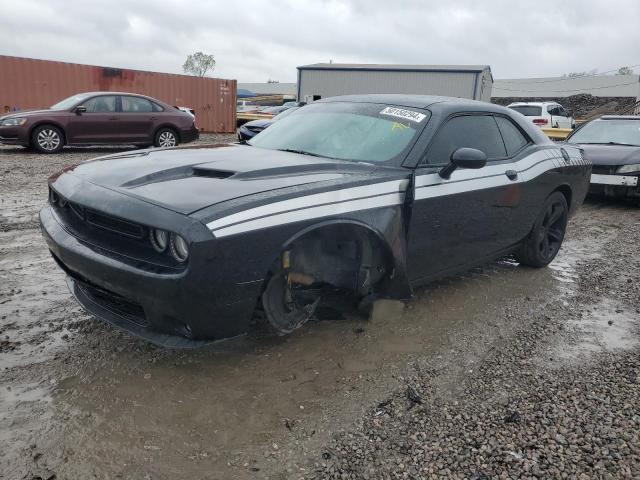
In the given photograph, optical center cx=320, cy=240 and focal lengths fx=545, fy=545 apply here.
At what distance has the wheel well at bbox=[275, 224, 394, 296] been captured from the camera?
10.1 feet

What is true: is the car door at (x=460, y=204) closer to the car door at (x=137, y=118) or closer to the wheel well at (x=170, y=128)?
the car door at (x=137, y=118)

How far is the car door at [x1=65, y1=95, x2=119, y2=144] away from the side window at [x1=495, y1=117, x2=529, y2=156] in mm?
9611

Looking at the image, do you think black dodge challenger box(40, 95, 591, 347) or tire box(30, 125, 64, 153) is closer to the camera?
black dodge challenger box(40, 95, 591, 347)

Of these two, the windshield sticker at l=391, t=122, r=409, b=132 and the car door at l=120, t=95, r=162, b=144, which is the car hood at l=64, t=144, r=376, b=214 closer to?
the windshield sticker at l=391, t=122, r=409, b=132

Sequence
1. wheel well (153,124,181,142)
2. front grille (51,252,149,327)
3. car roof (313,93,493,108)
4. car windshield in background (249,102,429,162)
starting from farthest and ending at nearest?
wheel well (153,124,181,142) < car roof (313,93,493,108) < car windshield in background (249,102,429,162) < front grille (51,252,149,327)

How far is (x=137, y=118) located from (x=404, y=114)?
9.83 m

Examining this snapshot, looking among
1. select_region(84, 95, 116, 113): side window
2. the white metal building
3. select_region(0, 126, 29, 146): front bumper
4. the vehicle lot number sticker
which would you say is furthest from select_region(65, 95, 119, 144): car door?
the white metal building

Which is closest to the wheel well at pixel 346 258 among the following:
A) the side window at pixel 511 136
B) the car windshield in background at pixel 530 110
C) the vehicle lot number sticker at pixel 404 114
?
the vehicle lot number sticker at pixel 404 114

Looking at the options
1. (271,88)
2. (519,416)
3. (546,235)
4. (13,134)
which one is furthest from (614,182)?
(271,88)

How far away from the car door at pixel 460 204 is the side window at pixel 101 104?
9738mm

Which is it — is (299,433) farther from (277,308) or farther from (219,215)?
(219,215)

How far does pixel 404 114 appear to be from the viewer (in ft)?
12.4

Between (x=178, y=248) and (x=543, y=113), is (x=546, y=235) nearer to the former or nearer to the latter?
(x=178, y=248)

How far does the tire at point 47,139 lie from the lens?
1116 cm
